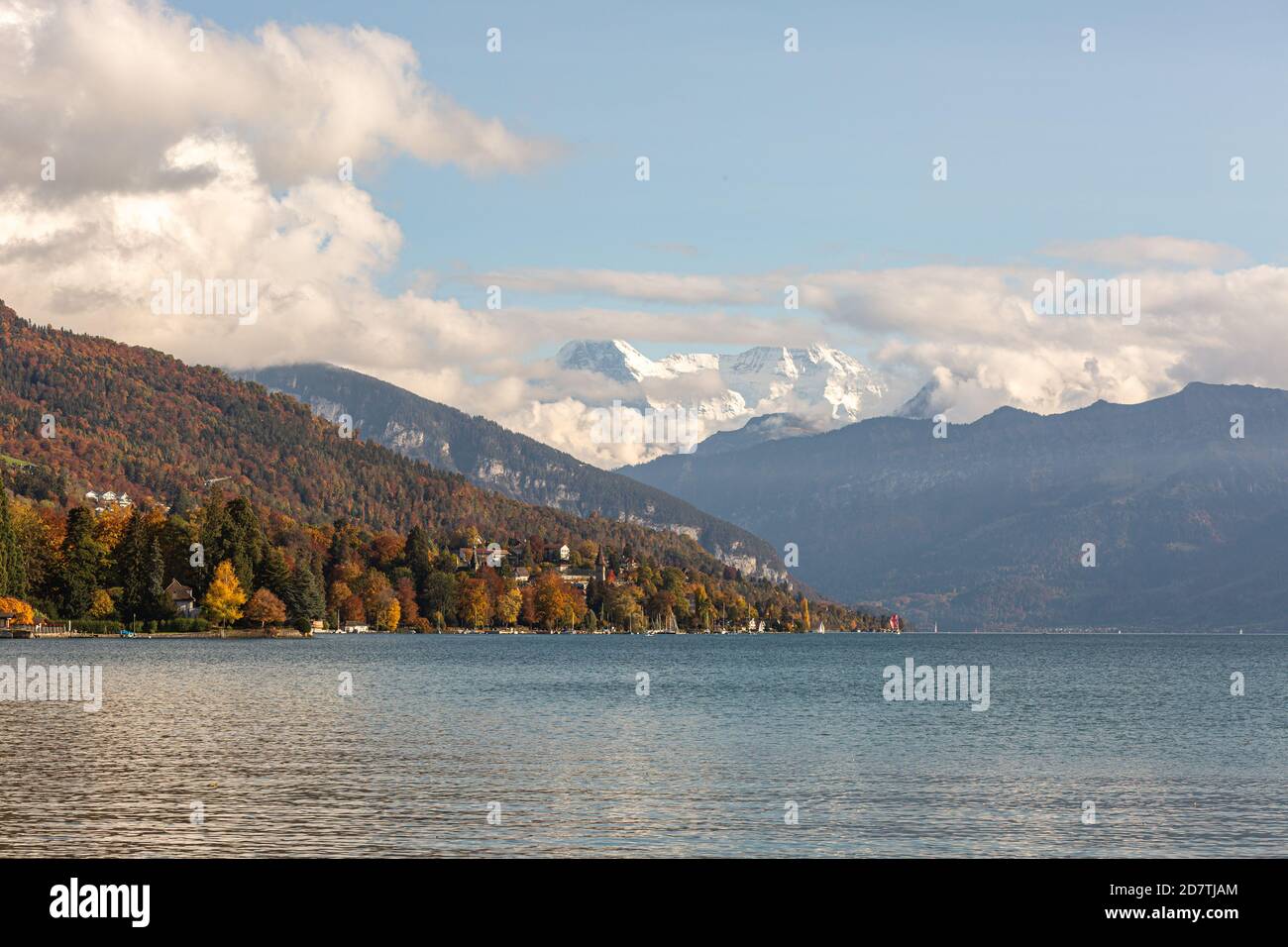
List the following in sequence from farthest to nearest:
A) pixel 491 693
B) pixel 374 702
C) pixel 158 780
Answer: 1. pixel 491 693
2. pixel 374 702
3. pixel 158 780

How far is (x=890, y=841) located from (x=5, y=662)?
111m

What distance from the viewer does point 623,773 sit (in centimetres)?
5800

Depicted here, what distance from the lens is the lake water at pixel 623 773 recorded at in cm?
4191

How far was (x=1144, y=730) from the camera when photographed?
85.9m

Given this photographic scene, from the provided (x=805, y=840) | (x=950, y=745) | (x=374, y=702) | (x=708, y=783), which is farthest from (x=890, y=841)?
(x=374, y=702)

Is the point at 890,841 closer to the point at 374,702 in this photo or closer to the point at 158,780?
the point at 158,780

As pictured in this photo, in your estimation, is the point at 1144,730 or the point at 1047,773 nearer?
the point at 1047,773

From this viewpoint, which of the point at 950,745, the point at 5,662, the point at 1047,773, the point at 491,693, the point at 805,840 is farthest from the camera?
the point at 5,662

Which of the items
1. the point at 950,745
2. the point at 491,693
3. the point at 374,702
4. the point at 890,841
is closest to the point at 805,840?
the point at 890,841

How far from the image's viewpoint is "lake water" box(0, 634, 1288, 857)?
4191 cm

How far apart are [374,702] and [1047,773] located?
49.3 metres
